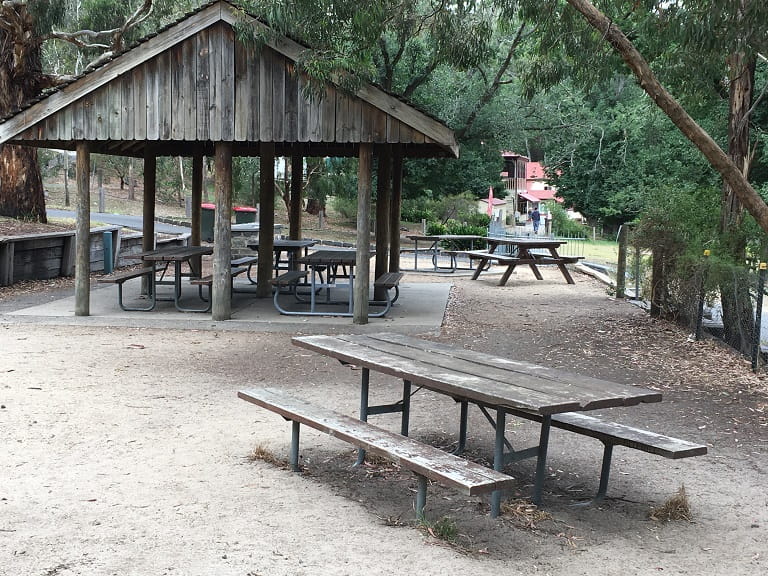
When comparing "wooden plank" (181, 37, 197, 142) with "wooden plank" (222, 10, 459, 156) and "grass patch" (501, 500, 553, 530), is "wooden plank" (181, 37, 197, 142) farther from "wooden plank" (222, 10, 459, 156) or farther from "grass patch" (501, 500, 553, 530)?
"grass patch" (501, 500, 553, 530)

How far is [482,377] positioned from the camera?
482 cm

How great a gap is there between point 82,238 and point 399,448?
8.42m

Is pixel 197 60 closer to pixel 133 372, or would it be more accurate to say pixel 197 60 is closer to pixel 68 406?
pixel 133 372

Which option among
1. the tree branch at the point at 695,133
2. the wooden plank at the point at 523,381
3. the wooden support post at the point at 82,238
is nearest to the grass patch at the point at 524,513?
the wooden plank at the point at 523,381

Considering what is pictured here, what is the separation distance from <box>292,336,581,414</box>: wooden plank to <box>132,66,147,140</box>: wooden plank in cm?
618

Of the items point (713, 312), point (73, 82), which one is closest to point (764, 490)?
point (713, 312)

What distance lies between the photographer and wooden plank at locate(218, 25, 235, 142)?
11.1 metres

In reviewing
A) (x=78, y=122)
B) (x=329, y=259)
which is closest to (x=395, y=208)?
(x=329, y=259)

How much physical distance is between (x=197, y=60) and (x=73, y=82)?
1.58 m

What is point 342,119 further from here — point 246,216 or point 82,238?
point 246,216

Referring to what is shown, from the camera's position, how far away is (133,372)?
8.45m

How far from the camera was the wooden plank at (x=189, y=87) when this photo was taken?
11094 millimetres

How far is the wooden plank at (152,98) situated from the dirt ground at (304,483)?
314 centimetres

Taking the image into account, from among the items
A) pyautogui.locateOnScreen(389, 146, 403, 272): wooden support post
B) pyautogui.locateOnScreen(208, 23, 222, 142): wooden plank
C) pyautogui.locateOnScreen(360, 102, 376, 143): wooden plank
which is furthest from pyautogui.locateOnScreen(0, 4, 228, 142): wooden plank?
pyautogui.locateOnScreen(389, 146, 403, 272): wooden support post
